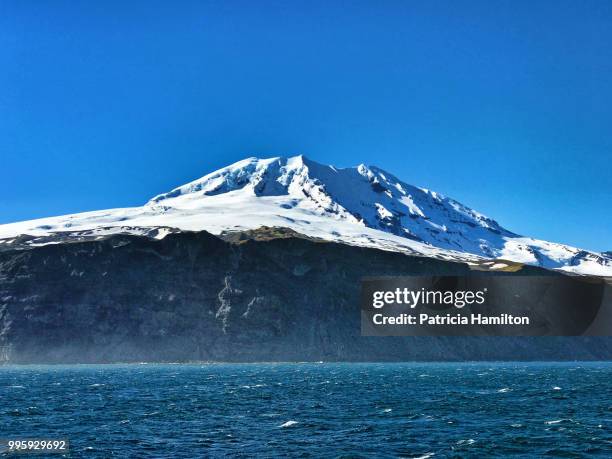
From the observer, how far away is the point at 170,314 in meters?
191

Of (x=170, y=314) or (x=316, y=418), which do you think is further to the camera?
(x=170, y=314)

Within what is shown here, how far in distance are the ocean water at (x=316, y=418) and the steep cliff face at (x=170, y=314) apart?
266 feet

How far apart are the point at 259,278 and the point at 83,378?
79.4 m

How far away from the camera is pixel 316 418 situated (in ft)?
212

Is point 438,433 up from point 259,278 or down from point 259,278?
down

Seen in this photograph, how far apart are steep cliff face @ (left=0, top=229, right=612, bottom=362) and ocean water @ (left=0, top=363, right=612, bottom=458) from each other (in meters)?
81.1

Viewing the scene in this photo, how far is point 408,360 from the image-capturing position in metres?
192

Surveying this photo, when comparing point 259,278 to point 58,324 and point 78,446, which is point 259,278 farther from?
point 78,446

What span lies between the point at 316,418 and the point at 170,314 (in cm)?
12998

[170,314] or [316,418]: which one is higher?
[170,314]

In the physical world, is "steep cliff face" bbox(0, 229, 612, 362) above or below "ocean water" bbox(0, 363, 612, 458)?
above

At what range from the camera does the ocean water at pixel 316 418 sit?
49250 millimetres

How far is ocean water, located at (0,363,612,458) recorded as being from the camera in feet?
162

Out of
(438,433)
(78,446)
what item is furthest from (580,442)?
(78,446)
